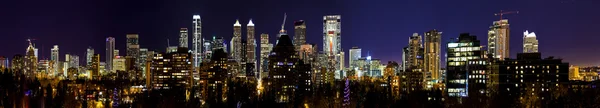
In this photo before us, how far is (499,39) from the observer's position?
115438mm

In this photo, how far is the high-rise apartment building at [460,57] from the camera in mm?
70312

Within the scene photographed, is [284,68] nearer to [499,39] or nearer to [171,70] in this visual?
[171,70]

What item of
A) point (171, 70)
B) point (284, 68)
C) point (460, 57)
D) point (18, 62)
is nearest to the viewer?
point (460, 57)

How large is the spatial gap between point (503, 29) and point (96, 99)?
7832 cm

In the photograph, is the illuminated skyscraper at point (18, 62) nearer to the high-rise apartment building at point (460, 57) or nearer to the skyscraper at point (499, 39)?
the high-rise apartment building at point (460, 57)

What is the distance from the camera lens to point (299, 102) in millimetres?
53938

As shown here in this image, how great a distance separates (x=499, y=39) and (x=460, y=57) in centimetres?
4508

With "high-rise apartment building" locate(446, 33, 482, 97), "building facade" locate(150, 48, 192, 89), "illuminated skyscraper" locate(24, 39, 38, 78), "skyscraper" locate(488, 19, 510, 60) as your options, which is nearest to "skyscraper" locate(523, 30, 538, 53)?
"skyscraper" locate(488, 19, 510, 60)

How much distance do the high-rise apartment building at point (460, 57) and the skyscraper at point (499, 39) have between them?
39.5 m

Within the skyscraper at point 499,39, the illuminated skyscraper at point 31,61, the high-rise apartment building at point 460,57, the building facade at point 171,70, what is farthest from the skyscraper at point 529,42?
the illuminated skyscraper at point 31,61

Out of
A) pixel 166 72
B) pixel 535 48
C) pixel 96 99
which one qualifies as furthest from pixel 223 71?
pixel 535 48

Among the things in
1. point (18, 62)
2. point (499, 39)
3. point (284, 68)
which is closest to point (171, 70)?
point (284, 68)

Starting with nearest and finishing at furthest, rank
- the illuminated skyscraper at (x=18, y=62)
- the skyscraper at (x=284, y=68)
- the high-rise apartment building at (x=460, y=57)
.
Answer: the high-rise apartment building at (x=460, y=57) < the skyscraper at (x=284, y=68) < the illuminated skyscraper at (x=18, y=62)

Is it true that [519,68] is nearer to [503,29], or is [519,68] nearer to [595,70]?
[595,70]
